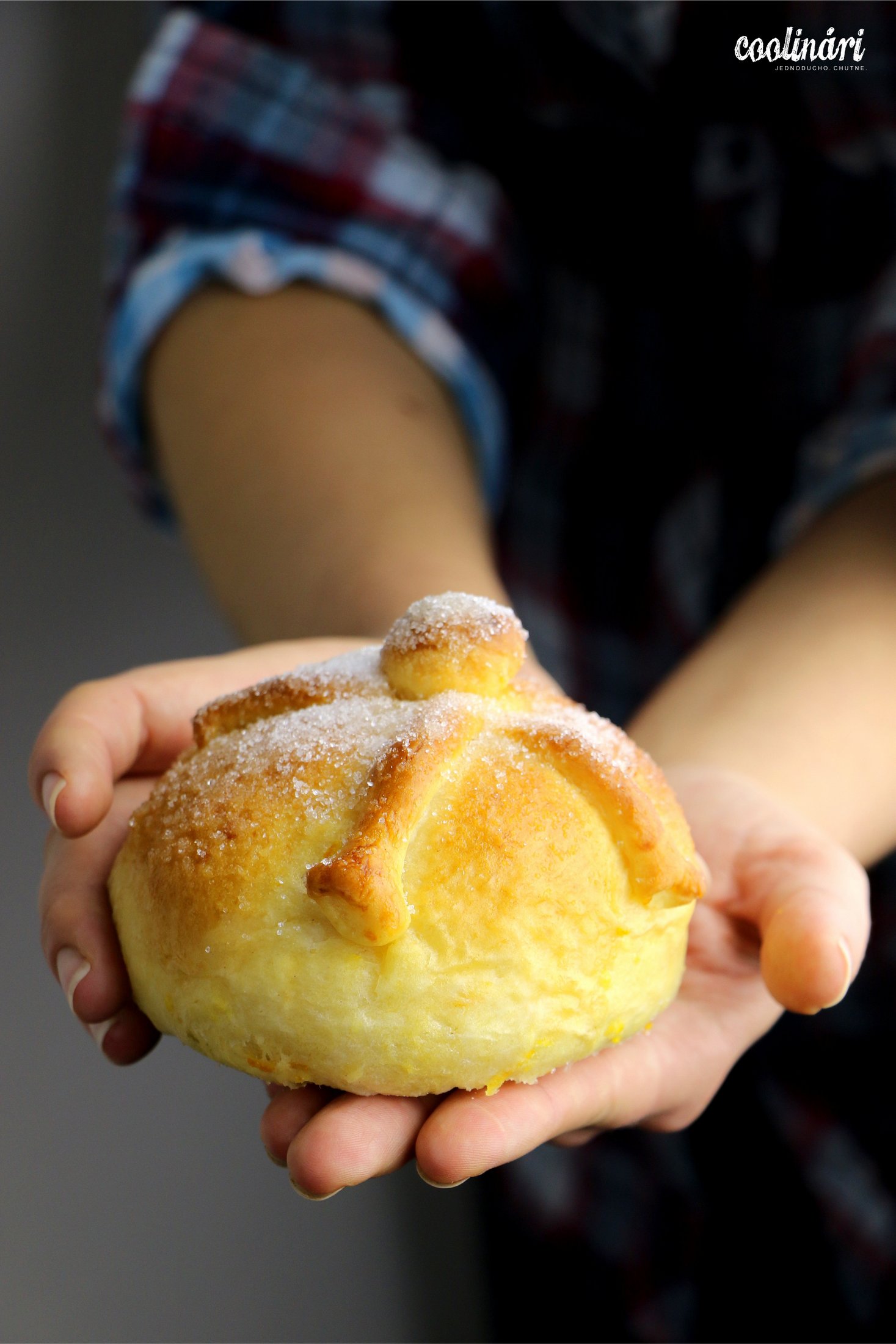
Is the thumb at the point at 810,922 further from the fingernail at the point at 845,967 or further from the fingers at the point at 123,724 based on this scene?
the fingers at the point at 123,724

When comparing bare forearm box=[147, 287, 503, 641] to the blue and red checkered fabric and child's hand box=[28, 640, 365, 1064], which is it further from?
child's hand box=[28, 640, 365, 1064]

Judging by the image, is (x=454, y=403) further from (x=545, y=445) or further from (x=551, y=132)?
(x=551, y=132)

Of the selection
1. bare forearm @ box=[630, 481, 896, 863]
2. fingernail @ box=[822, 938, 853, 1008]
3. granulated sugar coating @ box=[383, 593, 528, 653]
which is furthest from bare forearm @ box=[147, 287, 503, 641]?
fingernail @ box=[822, 938, 853, 1008]

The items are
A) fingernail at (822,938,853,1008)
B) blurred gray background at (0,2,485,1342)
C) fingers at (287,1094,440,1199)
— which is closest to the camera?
fingers at (287,1094,440,1199)

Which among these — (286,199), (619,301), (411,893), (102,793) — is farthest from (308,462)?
(411,893)

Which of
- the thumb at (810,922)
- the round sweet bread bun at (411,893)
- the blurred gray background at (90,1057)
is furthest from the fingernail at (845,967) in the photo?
the blurred gray background at (90,1057)

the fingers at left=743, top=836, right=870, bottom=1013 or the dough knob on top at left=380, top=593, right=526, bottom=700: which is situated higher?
the dough knob on top at left=380, top=593, right=526, bottom=700
